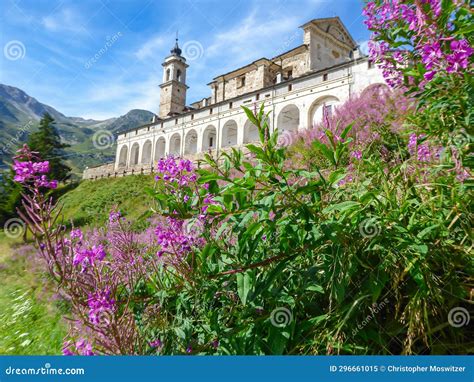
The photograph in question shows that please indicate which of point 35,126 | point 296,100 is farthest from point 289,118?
point 35,126

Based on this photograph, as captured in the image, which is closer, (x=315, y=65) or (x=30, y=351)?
(x=30, y=351)

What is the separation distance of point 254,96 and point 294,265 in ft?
94.5

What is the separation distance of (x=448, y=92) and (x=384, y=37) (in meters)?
0.68

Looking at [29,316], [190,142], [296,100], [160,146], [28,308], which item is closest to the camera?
[29,316]

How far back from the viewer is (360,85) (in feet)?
69.6

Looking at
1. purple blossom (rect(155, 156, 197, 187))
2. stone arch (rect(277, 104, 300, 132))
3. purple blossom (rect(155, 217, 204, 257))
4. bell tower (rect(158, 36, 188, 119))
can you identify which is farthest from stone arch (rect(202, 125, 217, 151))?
purple blossom (rect(155, 217, 204, 257))

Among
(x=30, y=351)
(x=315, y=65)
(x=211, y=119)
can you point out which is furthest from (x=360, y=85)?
(x=30, y=351)

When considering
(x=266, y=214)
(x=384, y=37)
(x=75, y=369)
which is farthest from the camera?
(x=384, y=37)

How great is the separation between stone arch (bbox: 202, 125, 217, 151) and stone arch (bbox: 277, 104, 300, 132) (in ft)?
27.9

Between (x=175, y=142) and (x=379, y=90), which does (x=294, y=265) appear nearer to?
(x=379, y=90)

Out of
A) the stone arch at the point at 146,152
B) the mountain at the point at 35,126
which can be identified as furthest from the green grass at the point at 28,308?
the stone arch at the point at 146,152

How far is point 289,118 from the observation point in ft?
90.7

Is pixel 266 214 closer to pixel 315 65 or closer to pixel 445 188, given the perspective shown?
pixel 445 188

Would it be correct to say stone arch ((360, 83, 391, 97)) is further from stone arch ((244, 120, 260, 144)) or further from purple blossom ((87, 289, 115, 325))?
purple blossom ((87, 289, 115, 325))
